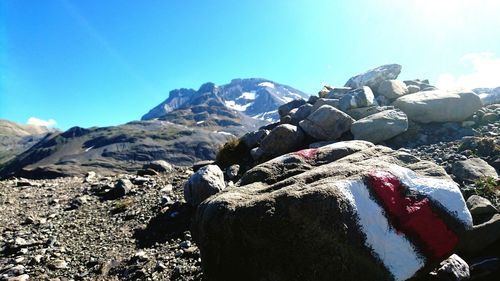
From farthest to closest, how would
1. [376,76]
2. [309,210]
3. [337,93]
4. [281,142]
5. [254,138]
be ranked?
[376,76] → [337,93] → [254,138] → [281,142] → [309,210]

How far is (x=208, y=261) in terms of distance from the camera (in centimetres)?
827

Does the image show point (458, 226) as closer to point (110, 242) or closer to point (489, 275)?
point (489, 275)

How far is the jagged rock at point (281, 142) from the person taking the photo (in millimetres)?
19438

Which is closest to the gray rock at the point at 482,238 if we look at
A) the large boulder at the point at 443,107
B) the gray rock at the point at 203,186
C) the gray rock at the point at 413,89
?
the gray rock at the point at 203,186

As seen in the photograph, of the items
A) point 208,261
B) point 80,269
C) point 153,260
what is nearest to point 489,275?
point 208,261

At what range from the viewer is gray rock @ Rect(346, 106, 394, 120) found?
20938 mm

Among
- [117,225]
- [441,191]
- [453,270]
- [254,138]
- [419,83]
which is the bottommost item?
[453,270]

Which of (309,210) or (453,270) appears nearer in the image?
(309,210)

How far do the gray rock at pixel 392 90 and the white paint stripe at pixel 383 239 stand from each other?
17611mm

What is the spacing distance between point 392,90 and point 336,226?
61.3 feet

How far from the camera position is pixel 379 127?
18.4 meters

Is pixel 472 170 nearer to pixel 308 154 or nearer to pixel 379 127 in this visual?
pixel 379 127

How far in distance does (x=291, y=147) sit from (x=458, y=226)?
11.9 m

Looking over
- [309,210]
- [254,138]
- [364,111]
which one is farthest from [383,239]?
[254,138]
